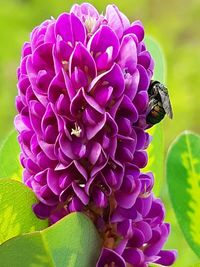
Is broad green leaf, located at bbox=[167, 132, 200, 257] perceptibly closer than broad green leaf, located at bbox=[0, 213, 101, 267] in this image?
No

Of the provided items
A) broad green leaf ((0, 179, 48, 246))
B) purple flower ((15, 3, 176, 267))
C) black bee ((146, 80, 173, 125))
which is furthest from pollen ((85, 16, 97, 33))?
broad green leaf ((0, 179, 48, 246))


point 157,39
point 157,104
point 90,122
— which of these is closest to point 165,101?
point 157,104

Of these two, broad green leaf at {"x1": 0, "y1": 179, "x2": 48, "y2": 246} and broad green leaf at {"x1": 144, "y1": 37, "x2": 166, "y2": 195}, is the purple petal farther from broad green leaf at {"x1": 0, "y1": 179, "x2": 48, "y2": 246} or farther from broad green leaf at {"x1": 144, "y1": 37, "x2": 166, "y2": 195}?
broad green leaf at {"x1": 144, "y1": 37, "x2": 166, "y2": 195}

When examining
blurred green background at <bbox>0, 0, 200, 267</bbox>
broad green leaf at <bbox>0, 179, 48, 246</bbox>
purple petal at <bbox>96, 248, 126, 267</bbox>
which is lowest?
purple petal at <bbox>96, 248, 126, 267</bbox>

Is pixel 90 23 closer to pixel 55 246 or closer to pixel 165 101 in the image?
pixel 165 101

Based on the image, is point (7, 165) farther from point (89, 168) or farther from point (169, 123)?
point (169, 123)

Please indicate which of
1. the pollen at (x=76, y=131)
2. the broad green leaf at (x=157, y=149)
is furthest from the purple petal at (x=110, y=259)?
the broad green leaf at (x=157, y=149)
